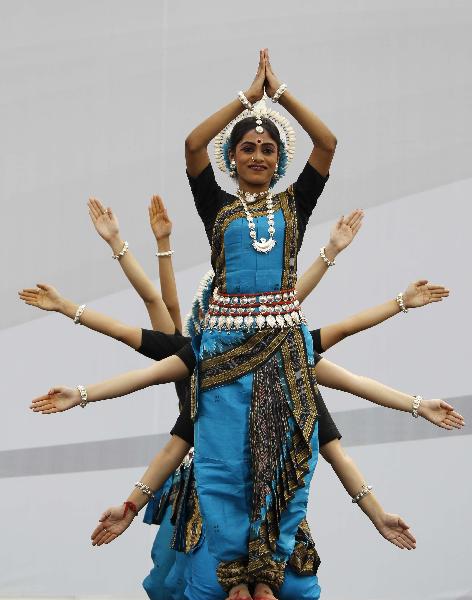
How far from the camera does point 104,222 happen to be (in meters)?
4.38

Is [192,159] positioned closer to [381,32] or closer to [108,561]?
[381,32]

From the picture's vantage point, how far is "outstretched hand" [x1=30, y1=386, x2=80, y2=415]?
3750 millimetres

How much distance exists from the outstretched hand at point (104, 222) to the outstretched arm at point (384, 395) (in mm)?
806

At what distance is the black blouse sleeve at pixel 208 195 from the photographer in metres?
3.72

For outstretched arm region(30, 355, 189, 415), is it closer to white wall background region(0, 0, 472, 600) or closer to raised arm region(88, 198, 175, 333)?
raised arm region(88, 198, 175, 333)

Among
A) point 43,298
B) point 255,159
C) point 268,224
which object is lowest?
point 43,298

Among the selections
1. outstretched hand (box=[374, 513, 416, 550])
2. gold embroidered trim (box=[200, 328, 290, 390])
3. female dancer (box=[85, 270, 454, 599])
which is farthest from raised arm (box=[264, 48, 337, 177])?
outstretched hand (box=[374, 513, 416, 550])

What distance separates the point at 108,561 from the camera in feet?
18.1

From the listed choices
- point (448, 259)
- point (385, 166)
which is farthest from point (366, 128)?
point (448, 259)

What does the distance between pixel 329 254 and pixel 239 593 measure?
1.25 metres

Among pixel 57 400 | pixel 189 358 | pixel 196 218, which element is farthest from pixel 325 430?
pixel 196 218

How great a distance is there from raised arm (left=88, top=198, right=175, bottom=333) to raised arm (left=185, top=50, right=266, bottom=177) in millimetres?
731

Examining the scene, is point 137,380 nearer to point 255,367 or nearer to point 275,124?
point 255,367

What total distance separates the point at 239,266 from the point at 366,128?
1.84 metres
